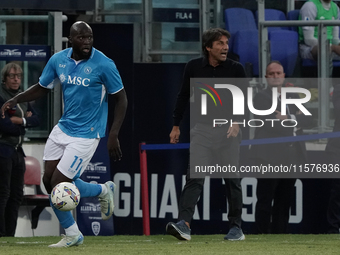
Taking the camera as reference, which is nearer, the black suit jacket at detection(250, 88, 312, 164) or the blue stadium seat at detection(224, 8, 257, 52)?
the black suit jacket at detection(250, 88, 312, 164)

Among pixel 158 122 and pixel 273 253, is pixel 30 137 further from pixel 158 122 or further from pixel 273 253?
pixel 273 253

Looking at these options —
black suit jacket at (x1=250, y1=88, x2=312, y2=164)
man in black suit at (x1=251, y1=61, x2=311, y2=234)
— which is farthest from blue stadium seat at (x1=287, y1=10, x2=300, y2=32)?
black suit jacket at (x1=250, y1=88, x2=312, y2=164)

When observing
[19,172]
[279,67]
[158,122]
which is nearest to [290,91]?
[279,67]

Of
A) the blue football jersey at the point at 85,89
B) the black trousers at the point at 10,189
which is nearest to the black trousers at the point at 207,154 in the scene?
the blue football jersey at the point at 85,89

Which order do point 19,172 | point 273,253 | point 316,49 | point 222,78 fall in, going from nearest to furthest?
point 273,253
point 222,78
point 19,172
point 316,49

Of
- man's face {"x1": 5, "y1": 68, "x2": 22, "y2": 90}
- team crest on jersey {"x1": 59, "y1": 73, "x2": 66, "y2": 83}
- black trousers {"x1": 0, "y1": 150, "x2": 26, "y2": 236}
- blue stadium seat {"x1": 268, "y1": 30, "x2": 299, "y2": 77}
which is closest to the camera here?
team crest on jersey {"x1": 59, "y1": 73, "x2": 66, "y2": 83}

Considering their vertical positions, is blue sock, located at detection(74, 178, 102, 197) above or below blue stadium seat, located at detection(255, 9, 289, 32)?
below

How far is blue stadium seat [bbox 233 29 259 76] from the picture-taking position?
9.20 meters

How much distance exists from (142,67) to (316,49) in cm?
212

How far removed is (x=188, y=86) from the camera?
709cm

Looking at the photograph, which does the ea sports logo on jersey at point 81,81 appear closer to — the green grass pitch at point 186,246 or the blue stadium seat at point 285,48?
the green grass pitch at point 186,246

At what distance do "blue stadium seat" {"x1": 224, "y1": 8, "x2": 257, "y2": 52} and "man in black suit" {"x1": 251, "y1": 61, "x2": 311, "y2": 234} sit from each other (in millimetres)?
1406

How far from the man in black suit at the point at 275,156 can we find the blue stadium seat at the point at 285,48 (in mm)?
397

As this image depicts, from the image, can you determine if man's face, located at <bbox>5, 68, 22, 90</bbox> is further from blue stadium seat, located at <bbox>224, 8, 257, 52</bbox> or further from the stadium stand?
blue stadium seat, located at <bbox>224, 8, 257, 52</bbox>
